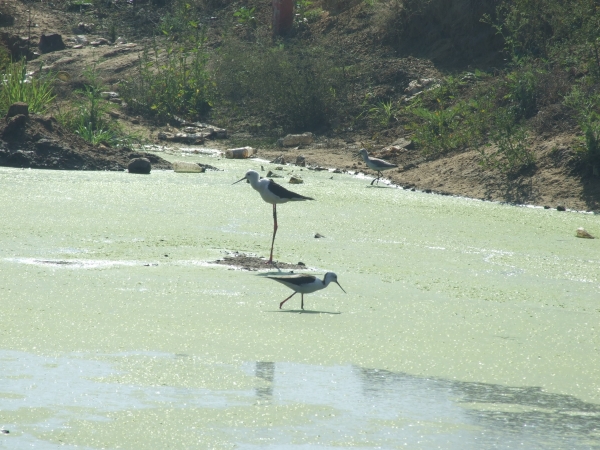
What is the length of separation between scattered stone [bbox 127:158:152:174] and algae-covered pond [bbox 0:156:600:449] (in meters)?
2.36

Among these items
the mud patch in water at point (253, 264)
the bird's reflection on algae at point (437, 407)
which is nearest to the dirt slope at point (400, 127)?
the mud patch in water at point (253, 264)

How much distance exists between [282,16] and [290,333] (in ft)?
44.0

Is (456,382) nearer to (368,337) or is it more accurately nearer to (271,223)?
(368,337)

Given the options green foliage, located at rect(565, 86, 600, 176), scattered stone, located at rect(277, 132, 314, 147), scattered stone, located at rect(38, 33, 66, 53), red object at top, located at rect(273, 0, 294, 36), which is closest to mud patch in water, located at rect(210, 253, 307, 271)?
green foliage, located at rect(565, 86, 600, 176)

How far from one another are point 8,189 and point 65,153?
202 centimetres

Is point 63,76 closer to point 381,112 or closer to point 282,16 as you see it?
point 282,16

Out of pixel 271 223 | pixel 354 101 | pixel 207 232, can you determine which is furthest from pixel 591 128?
pixel 354 101

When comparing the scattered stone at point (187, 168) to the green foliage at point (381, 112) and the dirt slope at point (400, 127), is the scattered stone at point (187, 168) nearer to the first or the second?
the dirt slope at point (400, 127)

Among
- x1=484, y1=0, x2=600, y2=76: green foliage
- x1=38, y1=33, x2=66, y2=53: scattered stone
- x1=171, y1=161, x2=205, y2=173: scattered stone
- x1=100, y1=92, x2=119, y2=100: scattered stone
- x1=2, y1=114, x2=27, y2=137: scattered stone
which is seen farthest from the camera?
x1=38, y1=33, x2=66, y2=53: scattered stone

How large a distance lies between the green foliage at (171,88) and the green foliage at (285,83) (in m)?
0.40

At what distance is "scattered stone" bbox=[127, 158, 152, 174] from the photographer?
34.6ft

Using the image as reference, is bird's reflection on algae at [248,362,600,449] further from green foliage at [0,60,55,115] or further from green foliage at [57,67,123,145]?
green foliage at [0,60,55,115]

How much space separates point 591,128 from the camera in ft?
31.5

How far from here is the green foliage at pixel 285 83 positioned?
555 inches
